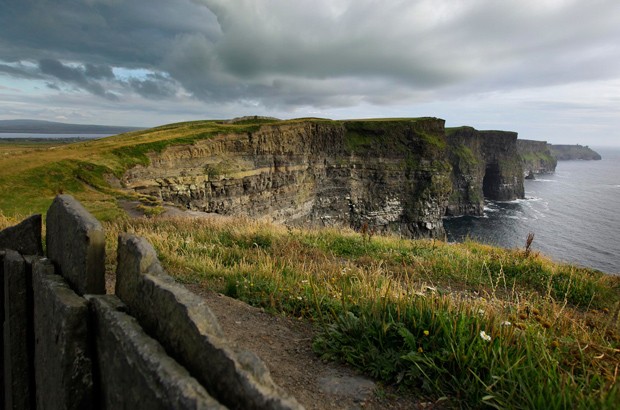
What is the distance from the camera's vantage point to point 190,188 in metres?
40.0

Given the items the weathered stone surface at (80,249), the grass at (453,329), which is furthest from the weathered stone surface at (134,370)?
the grass at (453,329)

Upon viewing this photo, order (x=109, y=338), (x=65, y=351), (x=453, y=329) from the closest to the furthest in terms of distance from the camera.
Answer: (x=109, y=338) < (x=65, y=351) < (x=453, y=329)

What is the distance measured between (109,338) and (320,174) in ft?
201

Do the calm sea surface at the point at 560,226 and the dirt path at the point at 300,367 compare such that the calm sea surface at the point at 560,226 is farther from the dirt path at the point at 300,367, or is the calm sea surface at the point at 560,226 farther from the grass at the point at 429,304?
the dirt path at the point at 300,367

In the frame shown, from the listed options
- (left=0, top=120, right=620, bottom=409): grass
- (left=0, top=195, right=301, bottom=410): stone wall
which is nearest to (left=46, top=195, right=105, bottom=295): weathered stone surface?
(left=0, top=195, right=301, bottom=410): stone wall

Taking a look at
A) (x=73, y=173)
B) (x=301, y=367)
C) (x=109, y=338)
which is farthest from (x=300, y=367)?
(x=73, y=173)

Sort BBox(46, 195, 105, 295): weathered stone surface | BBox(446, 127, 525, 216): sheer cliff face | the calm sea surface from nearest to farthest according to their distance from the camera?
BBox(46, 195, 105, 295): weathered stone surface < the calm sea surface < BBox(446, 127, 525, 216): sheer cliff face

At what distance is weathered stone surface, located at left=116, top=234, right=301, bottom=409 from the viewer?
7.64ft

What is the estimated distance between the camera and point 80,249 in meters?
4.39

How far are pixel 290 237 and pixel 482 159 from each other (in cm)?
12347

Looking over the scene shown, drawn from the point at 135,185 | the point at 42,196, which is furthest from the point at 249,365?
the point at 135,185

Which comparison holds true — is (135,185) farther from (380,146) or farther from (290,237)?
(380,146)

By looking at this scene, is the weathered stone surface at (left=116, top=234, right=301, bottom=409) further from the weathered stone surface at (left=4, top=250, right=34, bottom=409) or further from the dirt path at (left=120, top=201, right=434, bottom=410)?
the weathered stone surface at (left=4, top=250, right=34, bottom=409)

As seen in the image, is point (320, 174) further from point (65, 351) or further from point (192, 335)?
point (192, 335)
